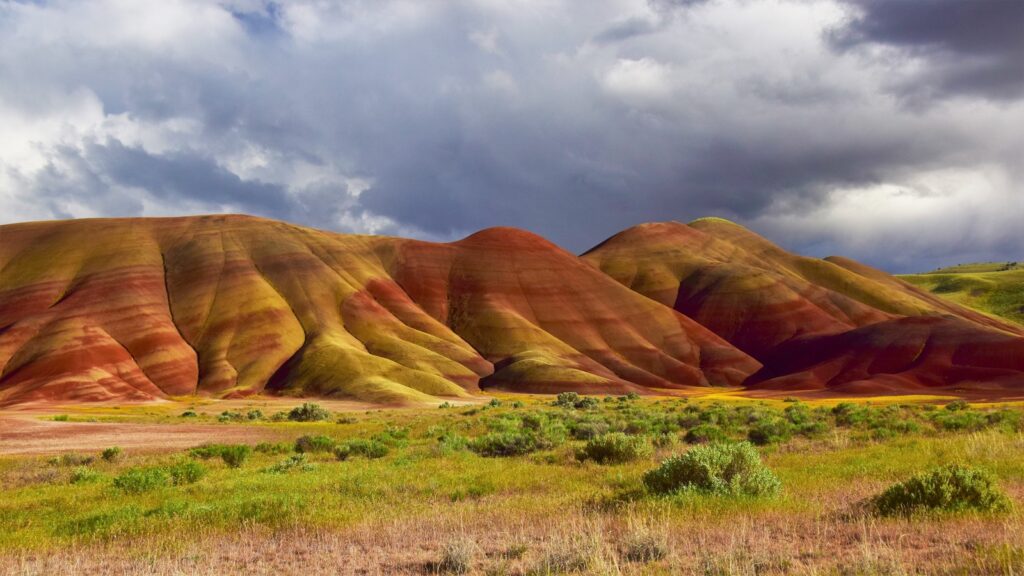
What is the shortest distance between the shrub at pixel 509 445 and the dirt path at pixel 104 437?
516 inches

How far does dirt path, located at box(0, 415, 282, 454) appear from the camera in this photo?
93.8 feet

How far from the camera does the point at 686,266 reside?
6565 inches

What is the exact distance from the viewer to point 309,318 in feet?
385

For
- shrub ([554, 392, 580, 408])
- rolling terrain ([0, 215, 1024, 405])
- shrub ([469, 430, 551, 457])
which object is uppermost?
rolling terrain ([0, 215, 1024, 405])

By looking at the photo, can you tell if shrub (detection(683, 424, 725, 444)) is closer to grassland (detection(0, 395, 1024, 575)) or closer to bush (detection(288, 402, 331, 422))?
grassland (detection(0, 395, 1024, 575))

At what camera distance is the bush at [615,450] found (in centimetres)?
1814

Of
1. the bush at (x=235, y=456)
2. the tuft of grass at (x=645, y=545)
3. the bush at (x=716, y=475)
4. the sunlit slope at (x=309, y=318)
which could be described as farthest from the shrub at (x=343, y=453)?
the sunlit slope at (x=309, y=318)

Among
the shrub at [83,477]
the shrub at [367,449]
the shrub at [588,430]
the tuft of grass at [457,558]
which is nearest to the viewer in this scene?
the tuft of grass at [457,558]

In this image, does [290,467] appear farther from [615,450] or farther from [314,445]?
[615,450]

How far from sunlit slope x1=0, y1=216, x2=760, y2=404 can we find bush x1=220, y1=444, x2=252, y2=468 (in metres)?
60.6

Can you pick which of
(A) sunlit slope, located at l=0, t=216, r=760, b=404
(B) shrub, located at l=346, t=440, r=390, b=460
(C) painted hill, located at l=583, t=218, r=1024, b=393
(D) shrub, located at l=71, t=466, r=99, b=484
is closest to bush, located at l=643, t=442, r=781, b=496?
(B) shrub, located at l=346, t=440, r=390, b=460

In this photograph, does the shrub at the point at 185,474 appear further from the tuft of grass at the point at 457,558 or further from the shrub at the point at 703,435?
the shrub at the point at 703,435

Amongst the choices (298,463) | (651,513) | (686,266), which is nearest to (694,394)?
(686,266)

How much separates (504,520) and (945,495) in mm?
6542
